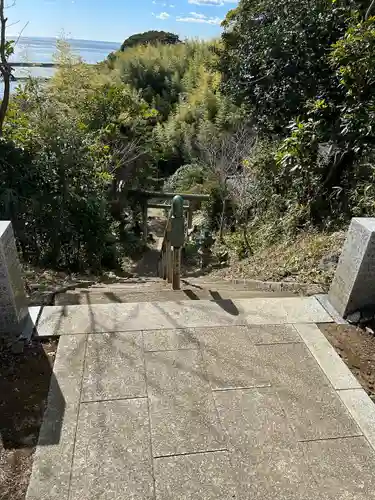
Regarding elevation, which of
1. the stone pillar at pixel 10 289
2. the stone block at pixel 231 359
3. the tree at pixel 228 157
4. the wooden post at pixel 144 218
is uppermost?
the stone pillar at pixel 10 289

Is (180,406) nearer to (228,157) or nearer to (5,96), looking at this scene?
(5,96)

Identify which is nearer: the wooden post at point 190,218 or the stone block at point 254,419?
the stone block at point 254,419

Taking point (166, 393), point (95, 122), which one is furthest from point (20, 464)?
point (95, 122)

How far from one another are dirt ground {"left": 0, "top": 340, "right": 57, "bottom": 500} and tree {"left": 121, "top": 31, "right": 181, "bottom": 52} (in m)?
21.4

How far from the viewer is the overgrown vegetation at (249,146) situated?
487 centimetres

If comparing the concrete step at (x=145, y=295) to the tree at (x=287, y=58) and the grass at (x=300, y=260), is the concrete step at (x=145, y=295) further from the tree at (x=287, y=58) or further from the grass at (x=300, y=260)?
the tree at (x=287, y=58)

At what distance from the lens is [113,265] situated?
21.5 ft

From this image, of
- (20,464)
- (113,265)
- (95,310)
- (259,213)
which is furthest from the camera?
(259,213)

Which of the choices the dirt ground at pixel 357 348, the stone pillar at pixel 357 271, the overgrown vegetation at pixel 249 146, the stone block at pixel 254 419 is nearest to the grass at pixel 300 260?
the overgrown vegetation at pixel 249 146

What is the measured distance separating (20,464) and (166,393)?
0.78 meters

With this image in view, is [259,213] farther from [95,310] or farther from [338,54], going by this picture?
[95,310]

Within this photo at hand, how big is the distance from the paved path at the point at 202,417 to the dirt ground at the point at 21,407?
54 millimetres

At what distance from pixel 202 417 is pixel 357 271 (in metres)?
1.46

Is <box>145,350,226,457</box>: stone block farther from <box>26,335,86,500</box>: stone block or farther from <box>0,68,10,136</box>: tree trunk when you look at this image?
<box>0,68,10,136</box>: tree trunk
